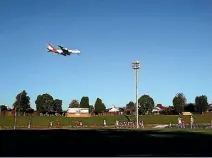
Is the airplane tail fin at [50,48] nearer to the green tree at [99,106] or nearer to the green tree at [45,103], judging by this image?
the green tree at [99,106]

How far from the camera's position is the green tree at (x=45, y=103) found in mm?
180125

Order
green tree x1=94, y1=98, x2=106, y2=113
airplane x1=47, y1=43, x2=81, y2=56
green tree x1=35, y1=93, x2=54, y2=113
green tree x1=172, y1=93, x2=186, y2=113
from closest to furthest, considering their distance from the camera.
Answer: airplane x1=47, y1=43, x2=81, y2=56 → green tree x1=172, y1=93, x2=186, y2=113 → green tree x1=94, y1=98, x2=106, y2=113 → green tree x1=35, y1=93, x2=54, y2=113

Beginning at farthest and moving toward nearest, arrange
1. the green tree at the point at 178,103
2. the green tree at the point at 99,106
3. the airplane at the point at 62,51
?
the green tree at the point at 99,106
the green tree at the point at 178,103
the airplane at the point at 62,51

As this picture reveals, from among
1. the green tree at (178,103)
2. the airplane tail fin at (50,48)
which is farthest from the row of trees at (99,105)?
the airplane tail fin at (50,48)

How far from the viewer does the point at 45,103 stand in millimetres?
181125

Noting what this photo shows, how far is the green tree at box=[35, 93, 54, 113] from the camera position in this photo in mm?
180125

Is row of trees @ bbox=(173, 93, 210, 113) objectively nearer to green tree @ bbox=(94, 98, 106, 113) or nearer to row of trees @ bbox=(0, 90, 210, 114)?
row of trees @ bbox=(0, 90, 210, 114)

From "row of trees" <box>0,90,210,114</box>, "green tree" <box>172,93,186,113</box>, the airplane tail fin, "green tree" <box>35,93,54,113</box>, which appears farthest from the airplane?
"green tree" <box>35,93,54,113</box>

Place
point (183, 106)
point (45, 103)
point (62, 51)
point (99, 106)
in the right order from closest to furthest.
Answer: point (62, 51), point (183, 106), point (99, 106), point (45, 103)

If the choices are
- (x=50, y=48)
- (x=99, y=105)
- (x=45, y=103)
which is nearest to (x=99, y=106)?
(x=99, y=105)

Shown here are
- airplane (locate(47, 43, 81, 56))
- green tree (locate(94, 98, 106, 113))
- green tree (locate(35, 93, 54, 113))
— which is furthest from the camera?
green tree (locate(35, 93, 54, 113))

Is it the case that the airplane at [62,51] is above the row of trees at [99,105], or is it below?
above

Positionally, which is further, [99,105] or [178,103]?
[99,105]

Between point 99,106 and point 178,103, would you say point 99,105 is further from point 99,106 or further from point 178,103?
point 178,103
